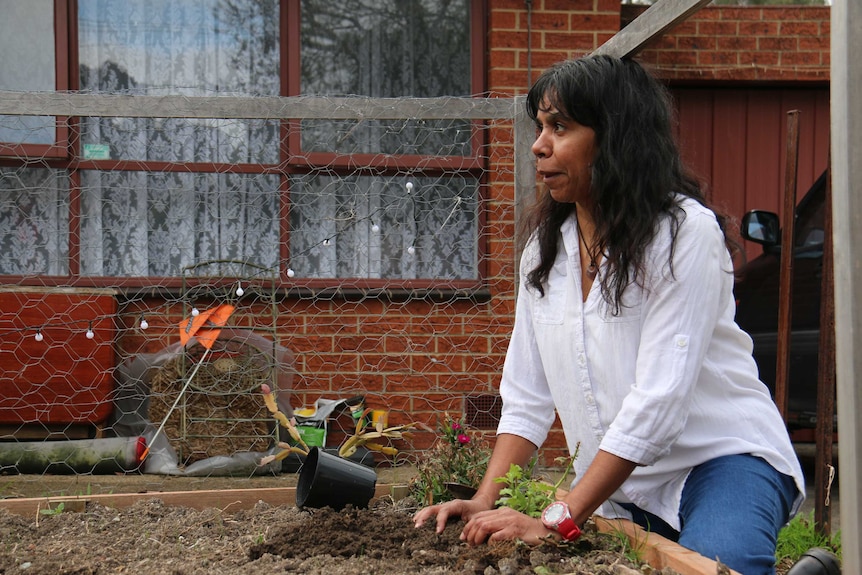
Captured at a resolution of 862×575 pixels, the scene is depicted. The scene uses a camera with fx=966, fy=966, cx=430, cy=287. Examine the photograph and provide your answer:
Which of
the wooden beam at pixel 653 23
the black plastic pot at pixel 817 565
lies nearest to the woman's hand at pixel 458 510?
the black plastic pot at pixel 817 565

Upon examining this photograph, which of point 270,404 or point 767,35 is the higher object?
point 767,35

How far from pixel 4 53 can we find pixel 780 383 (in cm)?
479

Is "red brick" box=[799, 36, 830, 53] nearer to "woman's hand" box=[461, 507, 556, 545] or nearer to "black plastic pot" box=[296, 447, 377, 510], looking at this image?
"black plastic pot" box=[296, 447, 377, 510]

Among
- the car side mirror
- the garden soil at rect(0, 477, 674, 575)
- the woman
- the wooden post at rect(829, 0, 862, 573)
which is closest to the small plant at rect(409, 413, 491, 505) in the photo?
the garden soil at rect(0, 477, 674, 575)

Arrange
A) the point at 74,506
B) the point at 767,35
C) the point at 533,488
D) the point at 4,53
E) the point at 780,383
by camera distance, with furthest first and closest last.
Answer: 1. the point at 767,35
2. the point at 4,53
3. the point at 780,383
4. the point at 74,506
5. the point at 533,488

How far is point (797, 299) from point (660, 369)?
12.8 ft

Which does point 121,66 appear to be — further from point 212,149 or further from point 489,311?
point 489,311

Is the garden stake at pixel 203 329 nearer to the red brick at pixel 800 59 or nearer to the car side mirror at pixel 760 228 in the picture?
the car side mirror at pixel 760 228

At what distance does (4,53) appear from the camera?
5824mm

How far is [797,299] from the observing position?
18.5 ft

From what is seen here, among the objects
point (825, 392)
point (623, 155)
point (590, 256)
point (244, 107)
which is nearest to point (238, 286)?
point (244, 107)

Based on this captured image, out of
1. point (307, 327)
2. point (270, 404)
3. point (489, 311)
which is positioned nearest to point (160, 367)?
point (307, 327)

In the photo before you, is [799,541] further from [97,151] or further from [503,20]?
[97,151]

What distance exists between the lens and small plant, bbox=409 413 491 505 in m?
3.15
